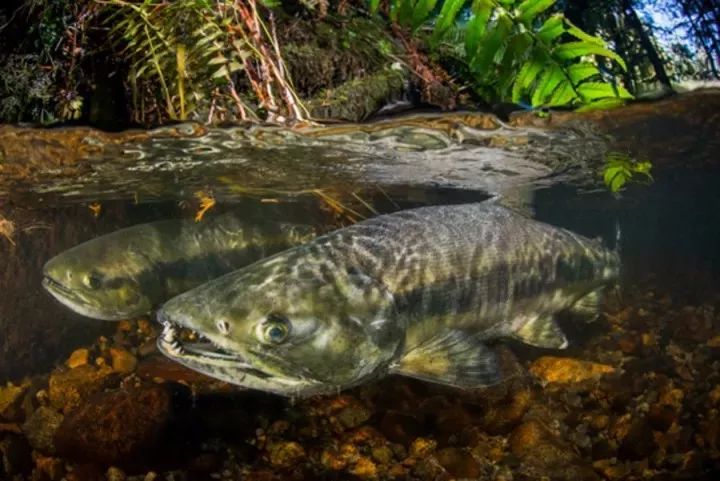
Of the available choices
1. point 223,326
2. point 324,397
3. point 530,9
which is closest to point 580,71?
point 530,9

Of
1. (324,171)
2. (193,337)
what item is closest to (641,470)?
(193,337)

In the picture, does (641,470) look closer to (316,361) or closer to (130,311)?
(316,361)

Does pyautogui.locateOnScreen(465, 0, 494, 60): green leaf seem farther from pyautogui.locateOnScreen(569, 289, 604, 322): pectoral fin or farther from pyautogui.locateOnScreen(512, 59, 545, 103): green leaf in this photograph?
pyautogui.locateOnScreen(569, 289, 604, 322): pectoral fin

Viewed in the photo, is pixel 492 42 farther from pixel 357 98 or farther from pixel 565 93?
pixel 357 98

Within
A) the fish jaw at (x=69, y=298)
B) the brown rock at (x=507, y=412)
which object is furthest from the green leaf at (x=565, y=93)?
the fish jaw at (x=69, y=298)

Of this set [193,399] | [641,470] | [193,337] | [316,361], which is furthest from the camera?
[193,337]

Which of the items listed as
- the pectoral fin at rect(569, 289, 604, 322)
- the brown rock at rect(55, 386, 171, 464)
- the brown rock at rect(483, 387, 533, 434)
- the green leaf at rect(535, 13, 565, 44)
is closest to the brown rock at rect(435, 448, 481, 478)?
the brown rock at rect(483, 387, 533, 434)
